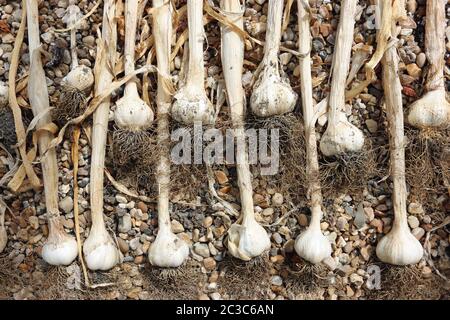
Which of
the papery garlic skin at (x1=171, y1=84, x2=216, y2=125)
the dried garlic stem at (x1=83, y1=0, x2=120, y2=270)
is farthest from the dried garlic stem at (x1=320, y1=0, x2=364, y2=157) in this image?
the dried garlic stem at (x1=83, y1=0, x2=120, y2=270)

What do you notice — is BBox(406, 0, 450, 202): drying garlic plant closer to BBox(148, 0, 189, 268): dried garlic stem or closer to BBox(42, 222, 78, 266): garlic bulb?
BBox(148, 0, 189, 268): dried garlic stem

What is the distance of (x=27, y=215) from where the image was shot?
129 centimetres

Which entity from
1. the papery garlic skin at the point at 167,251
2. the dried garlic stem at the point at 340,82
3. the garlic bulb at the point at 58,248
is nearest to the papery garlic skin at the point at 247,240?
the papery garlic skin at the point at 167,251

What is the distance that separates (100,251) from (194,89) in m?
0.48

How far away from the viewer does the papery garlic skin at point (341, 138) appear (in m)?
1.17

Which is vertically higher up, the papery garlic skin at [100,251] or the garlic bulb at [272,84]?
the garlic bulb at [272,84]

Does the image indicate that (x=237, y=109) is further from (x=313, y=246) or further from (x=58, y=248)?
(x=58, y=248)

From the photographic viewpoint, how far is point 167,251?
1.19m

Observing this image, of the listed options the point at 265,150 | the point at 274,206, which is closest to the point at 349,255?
the point at 274,206

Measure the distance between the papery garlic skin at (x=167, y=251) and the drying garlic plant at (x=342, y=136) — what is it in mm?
415

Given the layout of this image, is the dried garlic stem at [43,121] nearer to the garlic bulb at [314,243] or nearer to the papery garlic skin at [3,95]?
the papery garlic skin at [3,95]

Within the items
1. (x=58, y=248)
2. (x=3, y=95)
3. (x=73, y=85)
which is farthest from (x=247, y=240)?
(x=3, y=95)

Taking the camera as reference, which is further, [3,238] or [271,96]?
[3,238]

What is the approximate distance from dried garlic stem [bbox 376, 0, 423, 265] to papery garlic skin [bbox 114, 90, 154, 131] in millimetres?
625
